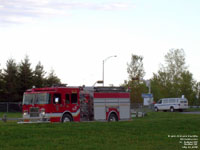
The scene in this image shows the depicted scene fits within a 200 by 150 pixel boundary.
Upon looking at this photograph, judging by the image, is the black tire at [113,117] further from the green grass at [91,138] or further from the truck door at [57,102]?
the green grass at [91,138]

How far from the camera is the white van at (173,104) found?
6431cm

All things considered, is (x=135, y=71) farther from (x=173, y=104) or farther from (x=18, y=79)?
(x=18, y=79)

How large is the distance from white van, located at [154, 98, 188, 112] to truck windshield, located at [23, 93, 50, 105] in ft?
125

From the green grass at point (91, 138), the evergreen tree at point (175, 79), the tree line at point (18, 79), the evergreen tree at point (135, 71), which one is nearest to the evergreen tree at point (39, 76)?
the tree line at point (18, 79)

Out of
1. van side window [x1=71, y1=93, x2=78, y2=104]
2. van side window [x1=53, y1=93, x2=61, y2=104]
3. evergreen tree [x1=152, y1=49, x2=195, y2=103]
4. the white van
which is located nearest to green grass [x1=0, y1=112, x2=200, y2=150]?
van side window [x1=53, y1=93, x2=61, y2=104]

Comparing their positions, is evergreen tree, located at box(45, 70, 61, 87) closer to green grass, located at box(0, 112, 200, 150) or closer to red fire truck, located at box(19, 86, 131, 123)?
red fire truck, located at box(19, 86, 131, 123)

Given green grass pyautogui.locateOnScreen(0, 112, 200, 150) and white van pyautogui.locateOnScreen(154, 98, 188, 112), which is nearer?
green grass pyautogui.locateOnScreen(0, 112, 200, 150)

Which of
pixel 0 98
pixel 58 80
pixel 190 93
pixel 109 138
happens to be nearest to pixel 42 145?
pixel 109 138

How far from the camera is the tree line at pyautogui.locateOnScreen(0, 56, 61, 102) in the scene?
6562 cm

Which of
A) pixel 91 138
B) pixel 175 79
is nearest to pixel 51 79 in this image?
pixel 175 79

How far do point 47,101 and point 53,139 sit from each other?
11875 mm

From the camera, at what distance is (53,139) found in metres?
16.9

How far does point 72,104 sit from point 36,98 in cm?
247

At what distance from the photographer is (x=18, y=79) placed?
222 ft
